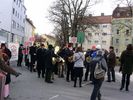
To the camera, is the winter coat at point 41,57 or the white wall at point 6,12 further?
the white wall at point 6,12

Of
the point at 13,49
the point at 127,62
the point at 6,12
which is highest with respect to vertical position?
the point at 6,12

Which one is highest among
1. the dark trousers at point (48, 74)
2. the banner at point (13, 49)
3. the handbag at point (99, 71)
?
the banner at point (13, 49)

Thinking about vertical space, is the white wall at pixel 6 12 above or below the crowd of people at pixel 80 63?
above

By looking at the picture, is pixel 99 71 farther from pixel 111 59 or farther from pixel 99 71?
pixel 111 59

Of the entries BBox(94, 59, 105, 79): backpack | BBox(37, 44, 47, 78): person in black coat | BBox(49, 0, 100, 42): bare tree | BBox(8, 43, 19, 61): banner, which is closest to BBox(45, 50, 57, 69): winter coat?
BBox(37, 44, 47, 78): person in black coat

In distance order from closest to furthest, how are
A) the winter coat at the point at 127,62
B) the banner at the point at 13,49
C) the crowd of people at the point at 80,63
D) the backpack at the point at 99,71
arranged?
the backpack at the point at 99,71
the crowd of people at the point at 80,63
the winter coat at the point at 127,62
the banner at the point at 13,49

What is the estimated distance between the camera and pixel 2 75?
707 cm

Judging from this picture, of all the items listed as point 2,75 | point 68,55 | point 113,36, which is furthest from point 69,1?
point 113,36

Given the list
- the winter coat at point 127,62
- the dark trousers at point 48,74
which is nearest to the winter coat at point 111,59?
the dark trousers at point 48,74

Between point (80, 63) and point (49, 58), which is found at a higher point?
point (49, 58)

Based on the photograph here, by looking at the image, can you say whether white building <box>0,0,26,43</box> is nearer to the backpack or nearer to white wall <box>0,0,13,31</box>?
white wall <box>0,0,13,31</box>

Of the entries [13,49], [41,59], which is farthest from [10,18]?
[41,59]

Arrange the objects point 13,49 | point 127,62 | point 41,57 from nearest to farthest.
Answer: point 127,62 < point 41,57 < point 13,49

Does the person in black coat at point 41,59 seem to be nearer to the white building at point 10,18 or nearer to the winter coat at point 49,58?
the winter coat at point 49,58
